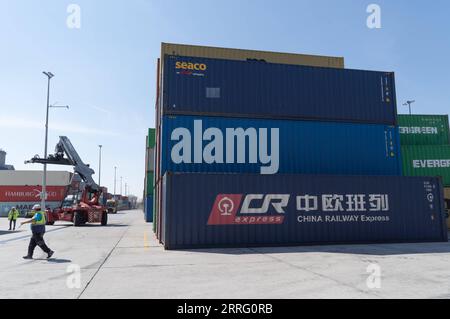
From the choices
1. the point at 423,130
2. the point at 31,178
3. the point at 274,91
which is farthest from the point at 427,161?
the point at 31,178

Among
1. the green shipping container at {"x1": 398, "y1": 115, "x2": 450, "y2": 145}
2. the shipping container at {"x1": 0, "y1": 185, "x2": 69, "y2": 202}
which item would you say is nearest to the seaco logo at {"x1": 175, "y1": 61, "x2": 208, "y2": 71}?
the green shipping container at {"x1": 398, "y1": 115, "x2": 450, "y2": 145}

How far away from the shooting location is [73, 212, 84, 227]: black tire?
27922 mm

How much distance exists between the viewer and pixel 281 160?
52.5ft

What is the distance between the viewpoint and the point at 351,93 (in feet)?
57.3

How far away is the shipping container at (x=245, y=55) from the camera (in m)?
21.7

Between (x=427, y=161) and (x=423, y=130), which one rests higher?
(x=423, y=130)

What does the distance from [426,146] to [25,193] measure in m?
53.7

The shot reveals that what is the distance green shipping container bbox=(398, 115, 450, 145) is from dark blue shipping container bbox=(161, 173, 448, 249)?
971 cm

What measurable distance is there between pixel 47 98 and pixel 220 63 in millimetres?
23058

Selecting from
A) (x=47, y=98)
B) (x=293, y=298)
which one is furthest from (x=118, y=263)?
(x=47, y=98)

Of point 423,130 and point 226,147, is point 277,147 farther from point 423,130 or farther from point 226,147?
point 423,130

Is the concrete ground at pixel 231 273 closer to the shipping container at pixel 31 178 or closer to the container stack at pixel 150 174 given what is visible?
the container stack at pixel 150 174

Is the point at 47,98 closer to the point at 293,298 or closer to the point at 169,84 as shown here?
the point at 169,84

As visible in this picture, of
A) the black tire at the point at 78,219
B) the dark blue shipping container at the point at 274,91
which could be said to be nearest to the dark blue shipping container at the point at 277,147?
the dark blue shipping container at the point at 274,91
